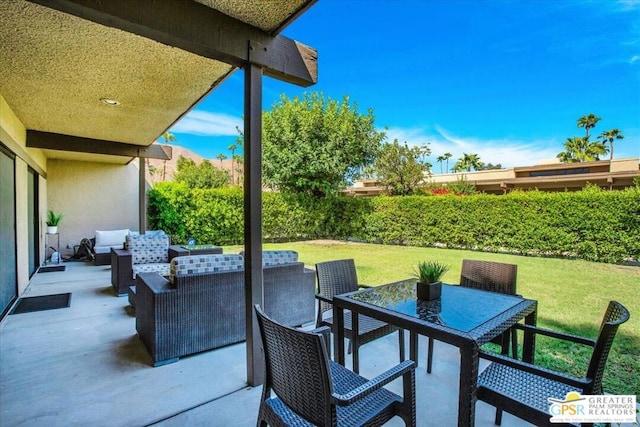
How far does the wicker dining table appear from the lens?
1.56m

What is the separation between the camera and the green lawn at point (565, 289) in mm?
2814

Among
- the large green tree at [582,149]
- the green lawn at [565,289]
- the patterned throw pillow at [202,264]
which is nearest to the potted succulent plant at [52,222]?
the green lawn at [565,289]

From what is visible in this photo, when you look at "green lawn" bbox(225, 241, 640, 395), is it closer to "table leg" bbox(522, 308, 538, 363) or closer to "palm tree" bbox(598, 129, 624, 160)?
"table leg" bbox(522, 308, 538, 363)

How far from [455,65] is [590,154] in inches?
644

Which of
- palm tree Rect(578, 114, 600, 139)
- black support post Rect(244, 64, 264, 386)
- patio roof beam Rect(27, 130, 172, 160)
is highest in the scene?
palm tree Rect(578, 114, 600, 139)

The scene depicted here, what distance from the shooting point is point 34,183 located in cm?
680

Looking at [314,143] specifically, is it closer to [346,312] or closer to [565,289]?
[565,289]

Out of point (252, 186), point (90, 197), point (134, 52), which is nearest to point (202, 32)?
point (134, 52)

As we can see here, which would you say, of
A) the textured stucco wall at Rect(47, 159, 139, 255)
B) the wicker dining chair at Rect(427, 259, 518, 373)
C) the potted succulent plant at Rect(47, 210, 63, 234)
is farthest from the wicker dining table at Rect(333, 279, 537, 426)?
the textured stucco wall at Rect(47, 159, 139, 255)

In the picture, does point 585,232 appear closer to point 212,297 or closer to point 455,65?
point 212,297

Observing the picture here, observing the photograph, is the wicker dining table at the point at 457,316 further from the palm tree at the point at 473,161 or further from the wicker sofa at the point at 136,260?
the palm tree at the point at 473,161

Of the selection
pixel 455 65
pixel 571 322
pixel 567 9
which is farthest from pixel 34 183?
pixel 455 65

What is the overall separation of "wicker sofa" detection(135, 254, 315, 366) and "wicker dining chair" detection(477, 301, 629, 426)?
212cm

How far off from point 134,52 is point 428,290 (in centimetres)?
317
